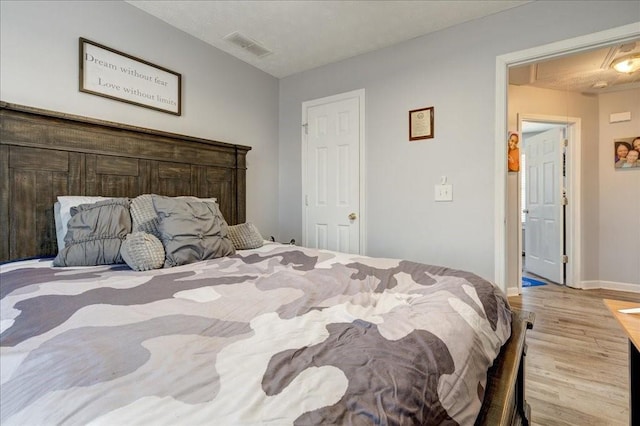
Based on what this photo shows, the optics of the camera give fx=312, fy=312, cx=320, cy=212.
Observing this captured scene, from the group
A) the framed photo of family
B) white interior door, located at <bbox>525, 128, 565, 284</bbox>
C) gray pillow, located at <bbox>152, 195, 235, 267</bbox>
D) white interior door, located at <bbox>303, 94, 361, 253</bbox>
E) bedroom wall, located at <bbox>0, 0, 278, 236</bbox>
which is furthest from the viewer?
white interior door, located at <bbox>525, 128, 565, 284</bbox>

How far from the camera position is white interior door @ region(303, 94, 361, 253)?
3.07 meters

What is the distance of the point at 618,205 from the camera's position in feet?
12.9

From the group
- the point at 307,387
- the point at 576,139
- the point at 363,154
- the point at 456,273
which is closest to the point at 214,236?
the point at 456,273

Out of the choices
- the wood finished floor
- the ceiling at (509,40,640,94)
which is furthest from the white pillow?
the ceiling at (509,40,640,94)

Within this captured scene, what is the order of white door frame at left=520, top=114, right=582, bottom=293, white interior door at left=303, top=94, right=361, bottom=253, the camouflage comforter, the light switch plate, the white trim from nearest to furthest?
the camouflage comforter, the light switch plate, white interior door at left=303, top=94, right=361, bottom=253, the white trim, white door frame at left=520, top=114, right=582, bottom=293

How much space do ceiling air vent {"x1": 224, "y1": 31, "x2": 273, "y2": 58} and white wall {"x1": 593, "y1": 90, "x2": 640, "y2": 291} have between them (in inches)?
169

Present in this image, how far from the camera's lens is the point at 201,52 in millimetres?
2734

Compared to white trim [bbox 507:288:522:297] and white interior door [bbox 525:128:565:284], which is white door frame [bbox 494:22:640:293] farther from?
white interior door [bbox 525:128:565:284]

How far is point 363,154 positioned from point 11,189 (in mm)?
2501

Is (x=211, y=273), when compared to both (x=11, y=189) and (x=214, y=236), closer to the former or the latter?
(x=214, y=236)

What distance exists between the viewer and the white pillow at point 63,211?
1.69 m

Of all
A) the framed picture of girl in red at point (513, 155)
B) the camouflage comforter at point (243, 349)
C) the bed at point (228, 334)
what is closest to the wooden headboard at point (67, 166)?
the bed at point (228, 334)

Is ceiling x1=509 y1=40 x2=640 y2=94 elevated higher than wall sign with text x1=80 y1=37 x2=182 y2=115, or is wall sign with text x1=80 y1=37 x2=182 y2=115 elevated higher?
ceiling x1=509 y1=40 x2=640 y2=94

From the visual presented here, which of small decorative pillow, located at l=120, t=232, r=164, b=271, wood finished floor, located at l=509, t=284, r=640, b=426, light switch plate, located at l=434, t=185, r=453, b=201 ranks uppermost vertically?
light switch plate, located at l=434, t=185, r=453, b=201
